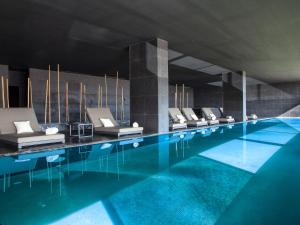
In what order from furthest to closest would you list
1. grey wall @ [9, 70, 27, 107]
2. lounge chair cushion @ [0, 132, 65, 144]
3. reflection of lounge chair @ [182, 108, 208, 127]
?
1. grey wall @ [9, 70, 27, 107]
2. reflection of lounge chair @ [182, 108, 208, 127]
3. lounge chair cushion @ [0, 132, 65, 144]

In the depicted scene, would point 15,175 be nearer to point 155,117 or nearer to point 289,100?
point 155,117

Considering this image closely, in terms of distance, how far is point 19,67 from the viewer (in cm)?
1102

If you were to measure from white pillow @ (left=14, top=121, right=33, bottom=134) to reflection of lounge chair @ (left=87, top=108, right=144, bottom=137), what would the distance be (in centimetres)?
197

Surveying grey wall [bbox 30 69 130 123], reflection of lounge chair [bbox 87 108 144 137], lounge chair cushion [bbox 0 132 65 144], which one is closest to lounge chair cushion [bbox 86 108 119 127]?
reflection of lounge chair [bbox 87 108 144 137]

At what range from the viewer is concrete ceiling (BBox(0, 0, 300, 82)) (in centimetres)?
505

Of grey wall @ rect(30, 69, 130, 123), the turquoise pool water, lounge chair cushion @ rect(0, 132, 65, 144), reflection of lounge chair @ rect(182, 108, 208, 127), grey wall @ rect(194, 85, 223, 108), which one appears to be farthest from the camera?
grey wall @ rect(194, 85, 223, 108)

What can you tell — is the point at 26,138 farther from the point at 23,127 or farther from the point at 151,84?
the point at 151,84

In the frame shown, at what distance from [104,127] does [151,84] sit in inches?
77.7

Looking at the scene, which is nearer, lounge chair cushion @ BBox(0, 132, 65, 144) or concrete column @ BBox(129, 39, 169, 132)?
lounge chair cushion @ BBox(0, 132, 65, 144)

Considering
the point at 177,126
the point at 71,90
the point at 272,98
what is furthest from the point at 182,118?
the point at 272,98

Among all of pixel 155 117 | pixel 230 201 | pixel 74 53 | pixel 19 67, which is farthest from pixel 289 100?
pixel 230 201

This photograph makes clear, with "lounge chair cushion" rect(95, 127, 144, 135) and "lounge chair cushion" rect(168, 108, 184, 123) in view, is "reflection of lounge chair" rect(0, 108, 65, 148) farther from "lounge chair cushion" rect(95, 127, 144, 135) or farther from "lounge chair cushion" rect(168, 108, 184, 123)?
"lounge chair cushion" rect(168, 108, 184, 123)

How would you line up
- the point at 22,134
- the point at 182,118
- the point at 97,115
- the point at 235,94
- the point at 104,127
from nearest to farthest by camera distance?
the point at 22,134 < the point at 104,127 < the point at 97,115 < the point at 182,118 < the point at 235,94

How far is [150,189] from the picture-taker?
99.0 inches
